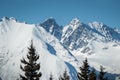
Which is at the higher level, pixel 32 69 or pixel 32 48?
pixel 32 48

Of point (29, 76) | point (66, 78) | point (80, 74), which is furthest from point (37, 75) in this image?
point (66, 78)

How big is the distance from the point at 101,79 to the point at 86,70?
807cm

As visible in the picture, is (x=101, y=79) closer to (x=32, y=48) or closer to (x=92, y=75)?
(x=92, y=75)

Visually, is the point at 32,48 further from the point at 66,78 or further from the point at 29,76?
the point at 66,78

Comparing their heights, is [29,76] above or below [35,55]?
below

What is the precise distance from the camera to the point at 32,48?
105ft

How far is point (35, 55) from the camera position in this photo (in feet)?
104

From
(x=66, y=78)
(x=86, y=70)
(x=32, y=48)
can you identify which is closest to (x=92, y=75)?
(x=86, y=70)

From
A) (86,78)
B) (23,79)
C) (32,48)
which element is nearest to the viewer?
(23,79)

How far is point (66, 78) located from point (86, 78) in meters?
7.15

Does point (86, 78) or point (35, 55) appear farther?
point (86, 78)

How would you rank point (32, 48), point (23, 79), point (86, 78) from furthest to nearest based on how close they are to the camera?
point (86, 78) < point (32, 48) < point (23, 79)

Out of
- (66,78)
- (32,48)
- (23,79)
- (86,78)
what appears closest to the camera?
(23,79)

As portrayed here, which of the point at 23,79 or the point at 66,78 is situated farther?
the point at 66,78
